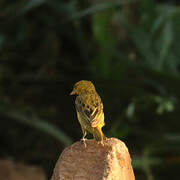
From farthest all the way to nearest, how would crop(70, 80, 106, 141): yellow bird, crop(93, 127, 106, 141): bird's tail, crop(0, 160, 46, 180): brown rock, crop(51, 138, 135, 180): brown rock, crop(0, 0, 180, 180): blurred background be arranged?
crop(0, 0, 180, 180): blurred background, crop(0, 160, 46, 180): brown rock, crop(70, 80, 106, 141): yellow bird, crop(93, 127, 106, 141): bird's tail, crop(51, 138, 135, 180): brown rock

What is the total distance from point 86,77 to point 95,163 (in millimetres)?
5831

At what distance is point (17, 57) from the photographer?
419 inches

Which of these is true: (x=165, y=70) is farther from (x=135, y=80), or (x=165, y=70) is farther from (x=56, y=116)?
(x=56, y=116)

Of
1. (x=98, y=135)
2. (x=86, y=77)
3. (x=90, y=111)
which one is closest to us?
(x=98, y=135)

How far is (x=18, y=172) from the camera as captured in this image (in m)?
8.42

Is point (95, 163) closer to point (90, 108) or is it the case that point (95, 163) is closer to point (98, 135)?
point (98, 135)

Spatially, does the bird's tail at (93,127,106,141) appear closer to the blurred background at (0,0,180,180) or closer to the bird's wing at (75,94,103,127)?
the bird's wing at (75,94,103,127)

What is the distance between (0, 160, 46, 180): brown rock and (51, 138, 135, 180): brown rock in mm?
4732

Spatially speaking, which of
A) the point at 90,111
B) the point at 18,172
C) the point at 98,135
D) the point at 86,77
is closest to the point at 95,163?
the point at 98,135

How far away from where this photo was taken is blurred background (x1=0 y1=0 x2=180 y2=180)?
9.07m

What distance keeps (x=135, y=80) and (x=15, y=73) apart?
97.5 inches

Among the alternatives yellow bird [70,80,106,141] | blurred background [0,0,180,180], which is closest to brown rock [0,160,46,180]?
blurred background [0,0,180,180]

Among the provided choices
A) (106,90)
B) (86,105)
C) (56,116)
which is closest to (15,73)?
(56,116)

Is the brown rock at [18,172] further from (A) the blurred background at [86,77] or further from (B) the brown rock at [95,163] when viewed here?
(B) the brown rock at [95,163]
